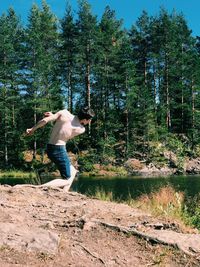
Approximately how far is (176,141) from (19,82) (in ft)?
67.6

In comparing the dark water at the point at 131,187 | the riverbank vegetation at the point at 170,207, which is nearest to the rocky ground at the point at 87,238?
the riverbank vegetation at the point at 170,207

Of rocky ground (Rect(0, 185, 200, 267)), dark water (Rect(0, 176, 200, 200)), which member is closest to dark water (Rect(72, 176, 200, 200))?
dark water (Rect(0, 176, 200, 200))

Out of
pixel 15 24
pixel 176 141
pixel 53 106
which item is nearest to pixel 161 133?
pixel 176 141

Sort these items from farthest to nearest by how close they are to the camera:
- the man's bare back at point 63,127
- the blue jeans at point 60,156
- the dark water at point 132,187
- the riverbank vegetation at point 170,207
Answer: the dark water at point 132,187 < the riverbank vegetation at point 170,207 < the blue jeans at point 60,156 < the man's bare back at point 63,127

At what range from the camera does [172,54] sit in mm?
66062

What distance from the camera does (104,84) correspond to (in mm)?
62656

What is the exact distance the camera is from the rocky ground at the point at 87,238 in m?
5.75

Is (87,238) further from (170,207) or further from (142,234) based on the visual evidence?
(170,207)

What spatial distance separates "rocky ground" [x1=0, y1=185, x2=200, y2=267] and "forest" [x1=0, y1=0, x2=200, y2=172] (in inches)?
1790

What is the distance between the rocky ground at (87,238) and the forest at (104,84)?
149 feet

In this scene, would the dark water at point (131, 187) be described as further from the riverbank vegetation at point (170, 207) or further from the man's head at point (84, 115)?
the man's head at point (84, 115)

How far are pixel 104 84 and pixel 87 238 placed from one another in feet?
186

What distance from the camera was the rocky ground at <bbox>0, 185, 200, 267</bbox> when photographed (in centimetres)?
575

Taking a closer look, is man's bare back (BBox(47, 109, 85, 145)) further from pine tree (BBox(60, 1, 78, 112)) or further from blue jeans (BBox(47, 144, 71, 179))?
pine tree (BBox(60, 1, 78, 112))
